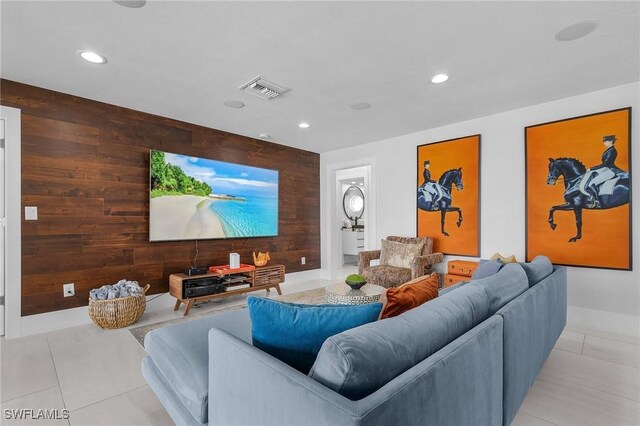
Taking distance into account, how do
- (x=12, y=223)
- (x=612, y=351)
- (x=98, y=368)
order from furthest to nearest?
1. (x=12, y=223)
2. (x=612, y=351)
3. (x=98, y=368)

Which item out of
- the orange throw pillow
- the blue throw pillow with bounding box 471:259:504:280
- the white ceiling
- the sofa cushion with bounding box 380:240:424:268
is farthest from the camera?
the sofa cushion with bounding box 380:240:424:268

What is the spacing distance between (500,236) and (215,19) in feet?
11.7

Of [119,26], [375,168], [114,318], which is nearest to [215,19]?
[119,26]

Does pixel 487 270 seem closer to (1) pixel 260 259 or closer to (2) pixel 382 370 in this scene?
(2) pixel 382 370

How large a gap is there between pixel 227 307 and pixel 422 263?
2422 millimetres

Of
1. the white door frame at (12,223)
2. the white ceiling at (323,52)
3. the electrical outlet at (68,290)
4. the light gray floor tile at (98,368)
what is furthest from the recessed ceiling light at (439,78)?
the electrical outlet at (68,290)

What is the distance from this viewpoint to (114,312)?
9.60 feet

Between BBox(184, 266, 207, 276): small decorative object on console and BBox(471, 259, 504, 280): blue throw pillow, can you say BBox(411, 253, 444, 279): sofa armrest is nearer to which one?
BBox(471, 259, 504, 280): blue throw pillow

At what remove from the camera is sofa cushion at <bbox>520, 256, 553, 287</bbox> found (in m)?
2.07

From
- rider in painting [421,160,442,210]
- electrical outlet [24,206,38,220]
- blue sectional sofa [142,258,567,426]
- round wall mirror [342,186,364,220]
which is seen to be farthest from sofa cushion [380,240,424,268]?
electrical outlet [24,206,38,220]

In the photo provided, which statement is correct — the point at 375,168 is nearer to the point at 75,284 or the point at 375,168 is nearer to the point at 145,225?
the point at 145,225

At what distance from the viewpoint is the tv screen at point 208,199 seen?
3.64 meters

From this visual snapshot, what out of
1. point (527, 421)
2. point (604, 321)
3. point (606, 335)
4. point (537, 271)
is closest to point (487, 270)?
point (537, 271)

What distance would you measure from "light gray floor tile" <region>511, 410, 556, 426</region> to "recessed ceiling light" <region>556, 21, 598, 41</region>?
2.43 metres
